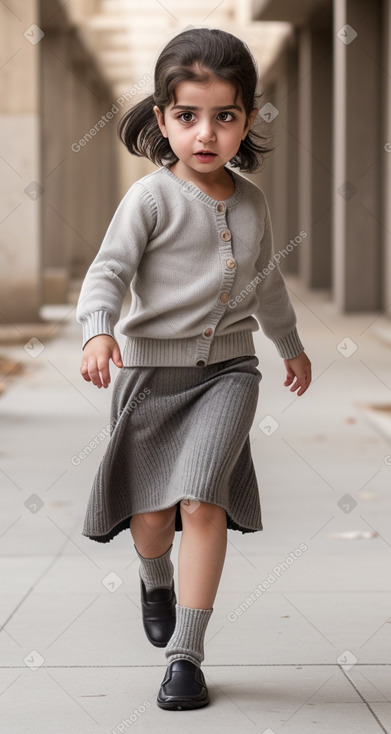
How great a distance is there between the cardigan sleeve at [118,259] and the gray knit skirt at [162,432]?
9.9 inches

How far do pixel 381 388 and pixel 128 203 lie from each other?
23.0 feet

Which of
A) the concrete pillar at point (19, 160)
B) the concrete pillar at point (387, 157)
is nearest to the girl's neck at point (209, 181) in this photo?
the concrete pillar at point (19, 160)

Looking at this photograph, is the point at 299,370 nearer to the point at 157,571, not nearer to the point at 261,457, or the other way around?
the point at 157,571

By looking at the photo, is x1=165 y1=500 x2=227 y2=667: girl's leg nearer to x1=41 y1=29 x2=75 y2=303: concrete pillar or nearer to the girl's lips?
the girl's lips

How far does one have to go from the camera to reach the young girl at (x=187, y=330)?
3137mm

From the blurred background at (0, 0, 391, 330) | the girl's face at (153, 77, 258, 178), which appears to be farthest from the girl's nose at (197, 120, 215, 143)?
the blurred background at (0, 0, 391, 330)

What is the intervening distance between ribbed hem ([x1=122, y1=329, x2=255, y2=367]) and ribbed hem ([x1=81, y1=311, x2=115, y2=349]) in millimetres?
198

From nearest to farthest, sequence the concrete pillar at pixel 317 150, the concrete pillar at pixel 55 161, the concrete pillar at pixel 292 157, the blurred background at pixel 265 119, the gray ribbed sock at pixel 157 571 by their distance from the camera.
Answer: the gray ribbed sock at pixel 157 571 → the blurred background at pixel 265 119 → the concrete pillar at pixel 55 161 → the concrete pillar at pixel 317 150 → the concrete pillar at pixel 292 157

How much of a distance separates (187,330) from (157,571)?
707 millimetres

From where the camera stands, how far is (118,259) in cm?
315

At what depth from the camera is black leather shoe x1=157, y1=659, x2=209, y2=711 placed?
3.12 metres

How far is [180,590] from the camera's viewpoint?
10.5 feet

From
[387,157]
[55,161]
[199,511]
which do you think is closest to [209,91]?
[199,511]

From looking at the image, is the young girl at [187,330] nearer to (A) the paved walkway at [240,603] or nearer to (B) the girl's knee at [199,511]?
(B) the girl's knee at [199,511]
